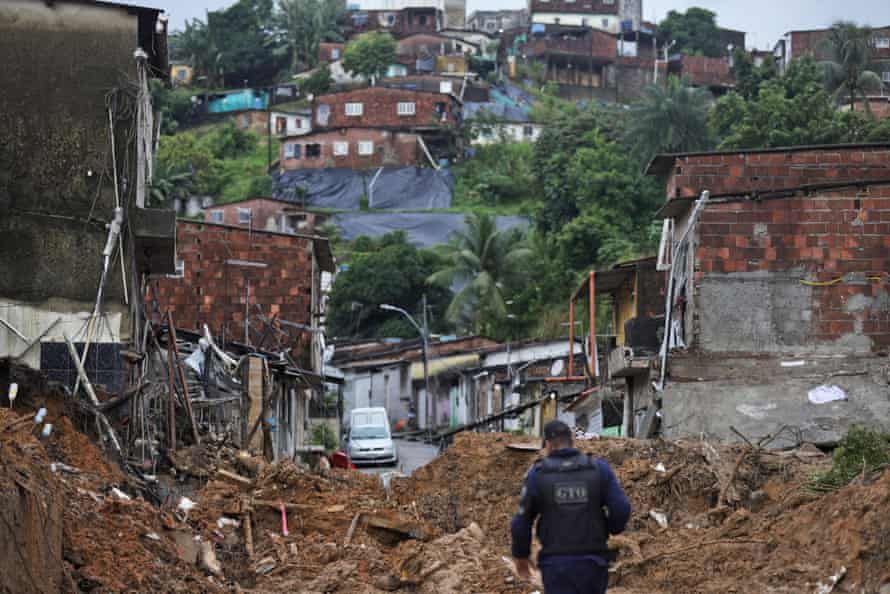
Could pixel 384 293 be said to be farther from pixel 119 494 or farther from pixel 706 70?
pixel 119 494

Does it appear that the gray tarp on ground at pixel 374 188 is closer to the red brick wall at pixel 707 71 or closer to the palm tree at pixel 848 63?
the palm tree at pixel 848 63

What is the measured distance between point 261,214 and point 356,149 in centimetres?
1803

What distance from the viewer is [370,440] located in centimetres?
4697

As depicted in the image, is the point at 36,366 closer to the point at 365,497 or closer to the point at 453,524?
the point at 365,497

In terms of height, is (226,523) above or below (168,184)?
below

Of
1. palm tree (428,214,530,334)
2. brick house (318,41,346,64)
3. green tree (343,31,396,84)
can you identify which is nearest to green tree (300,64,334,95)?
green tree (343,31,396,84)

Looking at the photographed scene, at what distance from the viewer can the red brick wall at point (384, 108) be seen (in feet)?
344

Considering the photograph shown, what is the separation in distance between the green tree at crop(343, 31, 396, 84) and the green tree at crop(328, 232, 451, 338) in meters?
43.1

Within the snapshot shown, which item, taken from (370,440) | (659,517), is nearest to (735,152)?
(659,517)

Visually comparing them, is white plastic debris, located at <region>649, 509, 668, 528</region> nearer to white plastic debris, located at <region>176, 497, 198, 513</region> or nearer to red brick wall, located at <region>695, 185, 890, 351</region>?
white plastic debris, located at <region>176, 497, 198, 513</region>

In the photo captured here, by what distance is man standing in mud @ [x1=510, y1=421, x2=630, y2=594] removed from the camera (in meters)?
9.52

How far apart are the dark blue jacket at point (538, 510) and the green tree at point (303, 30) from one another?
129m

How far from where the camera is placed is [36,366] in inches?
812

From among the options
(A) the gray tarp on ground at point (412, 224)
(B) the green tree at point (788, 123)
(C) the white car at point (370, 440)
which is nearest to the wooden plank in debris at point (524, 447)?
(C) the white car at point (370, 440)
